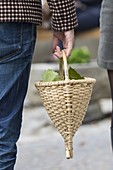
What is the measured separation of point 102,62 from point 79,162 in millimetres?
1407

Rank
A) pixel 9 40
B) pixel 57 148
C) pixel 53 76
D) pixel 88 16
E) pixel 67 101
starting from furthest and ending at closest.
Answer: pixel 88 16, pixel 57 148, pixel 53 76, pixel 67 101, pixel 9 40

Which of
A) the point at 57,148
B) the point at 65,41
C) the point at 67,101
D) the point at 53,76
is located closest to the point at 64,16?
the point at 65,41

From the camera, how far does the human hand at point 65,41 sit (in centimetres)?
330

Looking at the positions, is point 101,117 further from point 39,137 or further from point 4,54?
point 4,54

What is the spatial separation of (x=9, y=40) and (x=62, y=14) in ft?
1.14

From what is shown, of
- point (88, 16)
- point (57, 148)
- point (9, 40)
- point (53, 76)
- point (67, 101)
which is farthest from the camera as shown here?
point (88, 16)

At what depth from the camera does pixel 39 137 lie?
641cm

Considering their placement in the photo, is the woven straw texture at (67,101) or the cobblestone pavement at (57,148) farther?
the cobblestone pavement at (57,148)

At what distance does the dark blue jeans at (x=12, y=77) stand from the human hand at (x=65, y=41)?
0.73ft

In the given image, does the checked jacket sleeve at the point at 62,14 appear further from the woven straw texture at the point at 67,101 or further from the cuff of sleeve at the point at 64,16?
the woven straw texture at the point at 67,101

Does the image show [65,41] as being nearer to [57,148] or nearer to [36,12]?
[36,12]

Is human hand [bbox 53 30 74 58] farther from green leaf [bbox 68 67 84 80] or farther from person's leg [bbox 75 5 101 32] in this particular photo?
person's leg [bbox 75 5 101 32]

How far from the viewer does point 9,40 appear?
9.95 ft

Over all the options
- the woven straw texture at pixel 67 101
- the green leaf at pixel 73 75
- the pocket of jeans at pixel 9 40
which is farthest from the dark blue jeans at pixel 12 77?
the green leaf at pixel 73 75
